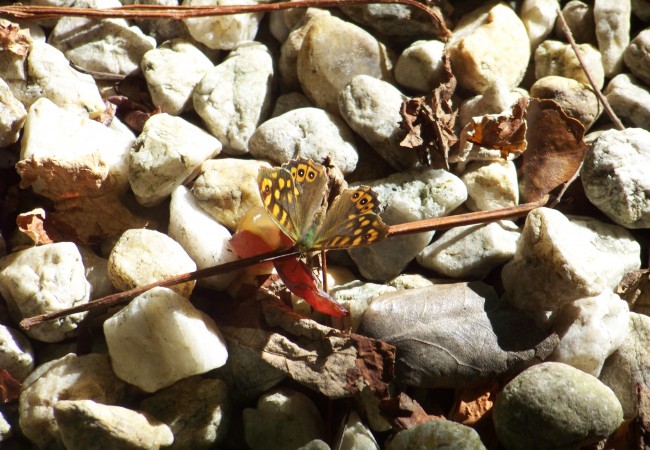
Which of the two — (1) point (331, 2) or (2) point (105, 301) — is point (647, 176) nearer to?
(1) point (331, 2)

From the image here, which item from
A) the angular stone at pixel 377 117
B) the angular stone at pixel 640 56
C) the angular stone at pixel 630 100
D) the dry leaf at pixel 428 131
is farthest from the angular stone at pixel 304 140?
the angular stone at pixel 640 56

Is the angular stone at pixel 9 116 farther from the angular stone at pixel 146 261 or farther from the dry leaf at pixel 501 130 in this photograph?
the dry leaf at pixel 501 130

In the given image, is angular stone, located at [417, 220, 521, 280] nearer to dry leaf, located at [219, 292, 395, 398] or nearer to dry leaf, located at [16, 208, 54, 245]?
dry leaf, located at [219, 292, 395, 398]

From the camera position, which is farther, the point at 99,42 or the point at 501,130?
the point at 99,42

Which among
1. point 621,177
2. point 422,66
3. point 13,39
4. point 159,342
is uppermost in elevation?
point 13,39

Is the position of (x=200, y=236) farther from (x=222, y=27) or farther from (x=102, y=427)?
(x=222, y=27)

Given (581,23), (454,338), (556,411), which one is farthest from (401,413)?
(581,23)
